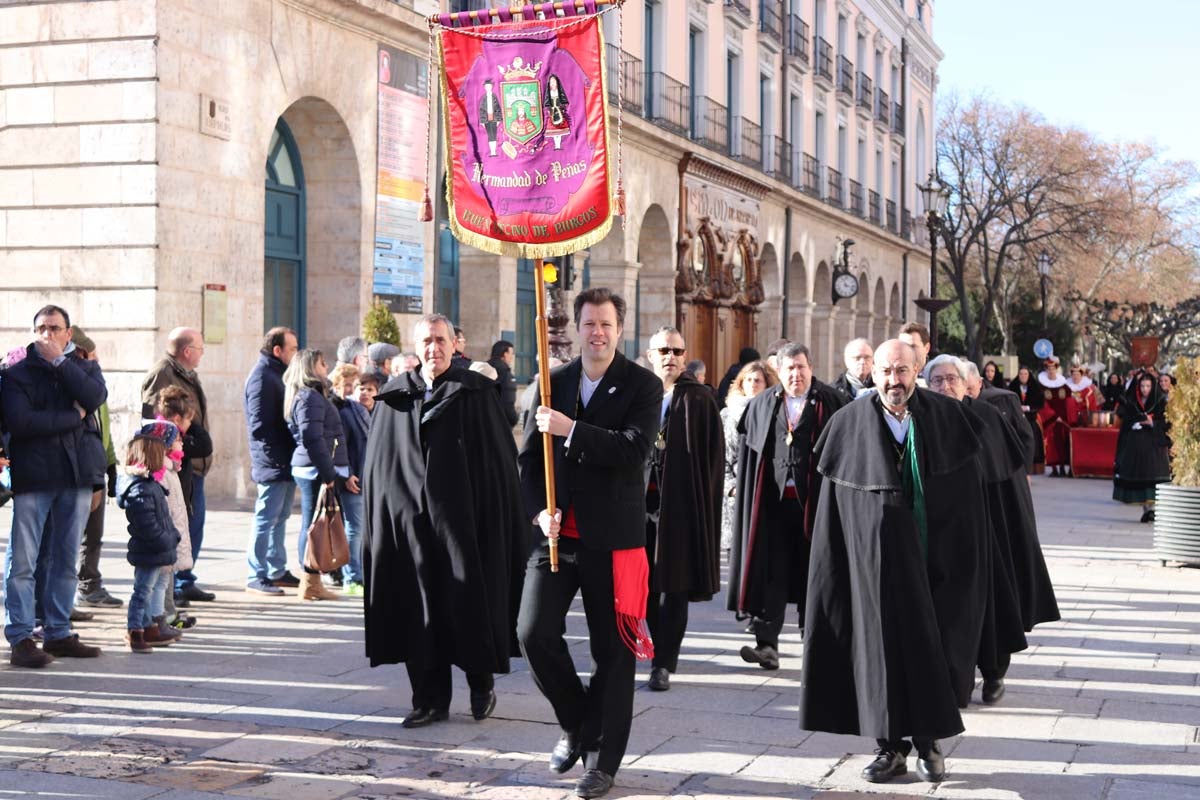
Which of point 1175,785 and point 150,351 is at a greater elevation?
point 150,351

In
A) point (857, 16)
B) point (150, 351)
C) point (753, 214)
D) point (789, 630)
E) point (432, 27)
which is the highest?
point (857, 16)

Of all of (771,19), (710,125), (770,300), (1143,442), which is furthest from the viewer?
(770,300)

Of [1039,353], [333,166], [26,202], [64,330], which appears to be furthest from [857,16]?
[64,330]

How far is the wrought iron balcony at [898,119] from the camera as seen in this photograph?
46688 millimetres

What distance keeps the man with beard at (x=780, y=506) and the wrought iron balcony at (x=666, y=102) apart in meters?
18.2

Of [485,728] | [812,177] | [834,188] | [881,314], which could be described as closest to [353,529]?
[485,728]

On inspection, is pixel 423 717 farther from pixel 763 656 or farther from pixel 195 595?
pixel 195 595

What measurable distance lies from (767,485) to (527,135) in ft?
9.89

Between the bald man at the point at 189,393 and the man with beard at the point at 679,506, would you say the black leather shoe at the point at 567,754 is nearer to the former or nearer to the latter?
the man with beard at the point at 679,506

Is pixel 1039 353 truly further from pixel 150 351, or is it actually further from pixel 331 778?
pixel 331 778

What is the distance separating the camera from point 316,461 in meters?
9.70

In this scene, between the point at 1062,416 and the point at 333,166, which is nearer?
the point at 333,166

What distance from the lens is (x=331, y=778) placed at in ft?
19.2

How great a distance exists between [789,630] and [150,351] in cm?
721
